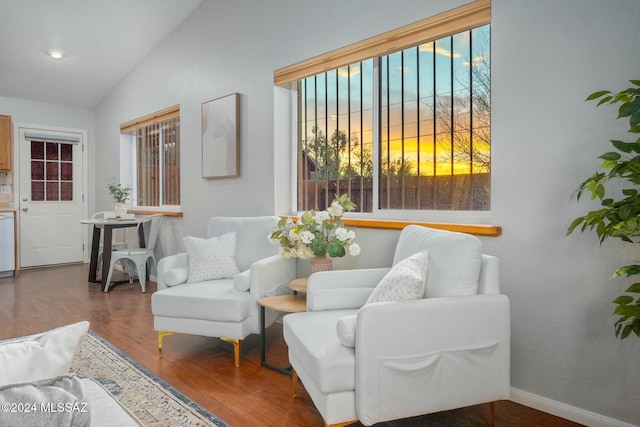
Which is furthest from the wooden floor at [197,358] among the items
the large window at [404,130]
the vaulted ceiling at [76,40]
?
the vaulted ceiling at [76,40]

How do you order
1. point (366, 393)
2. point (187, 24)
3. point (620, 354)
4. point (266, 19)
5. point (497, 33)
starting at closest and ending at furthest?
point (366, 393) < point (620, 354) < point (497, 33) < point (266, 19) < point (187, 24)

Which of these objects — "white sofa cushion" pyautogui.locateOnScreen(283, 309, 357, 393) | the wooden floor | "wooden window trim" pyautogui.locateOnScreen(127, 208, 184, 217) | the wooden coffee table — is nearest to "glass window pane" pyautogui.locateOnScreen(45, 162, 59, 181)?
"wooden window trim" pyautogui.locateOnScreen(127, 208, 184, 217)

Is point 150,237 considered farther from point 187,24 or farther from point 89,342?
point 187,24

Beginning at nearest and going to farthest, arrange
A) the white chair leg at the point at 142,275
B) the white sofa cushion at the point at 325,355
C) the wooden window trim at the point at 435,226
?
the white sofa cushion at the point at 325,355 → the wooden window trim at the point at 435,226 → the white chair leg at the point at 142,275

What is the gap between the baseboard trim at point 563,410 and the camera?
1.80 metres

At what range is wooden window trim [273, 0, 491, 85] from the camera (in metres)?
2.23

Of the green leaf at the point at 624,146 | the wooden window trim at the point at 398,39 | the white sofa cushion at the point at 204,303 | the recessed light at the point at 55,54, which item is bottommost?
the white sofa cushion at the point at 204,303

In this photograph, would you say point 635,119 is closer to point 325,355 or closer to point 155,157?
point 325,355

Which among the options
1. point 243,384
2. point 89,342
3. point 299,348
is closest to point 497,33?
point 299,348

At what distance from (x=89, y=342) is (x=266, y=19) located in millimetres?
2892

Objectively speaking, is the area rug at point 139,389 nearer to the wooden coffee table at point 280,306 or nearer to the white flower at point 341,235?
the wooden coffee table at point 280,306

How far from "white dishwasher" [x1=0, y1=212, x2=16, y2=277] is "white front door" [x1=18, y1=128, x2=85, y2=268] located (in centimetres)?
39

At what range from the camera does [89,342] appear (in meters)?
2.87

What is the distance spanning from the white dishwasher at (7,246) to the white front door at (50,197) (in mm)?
389
